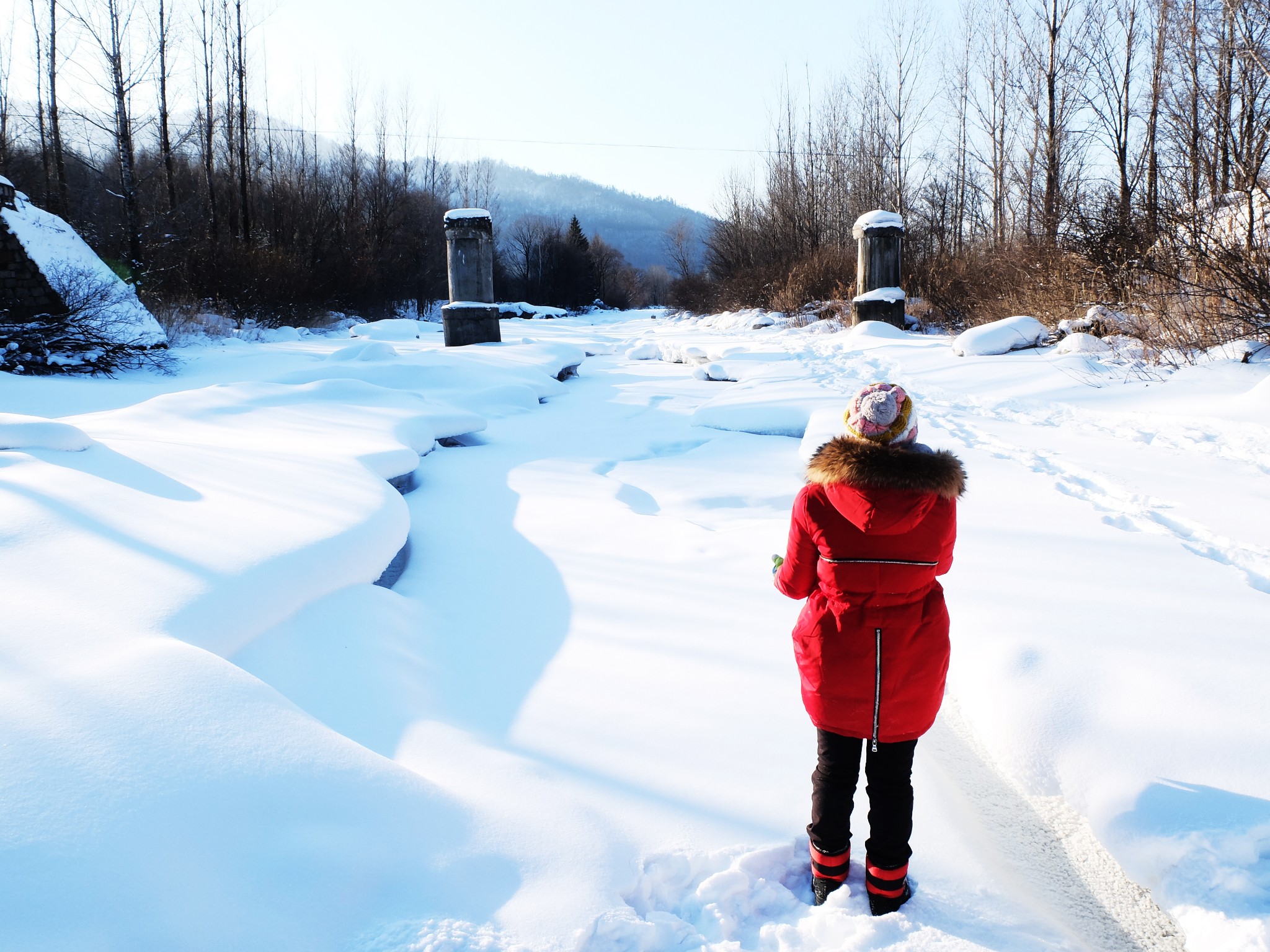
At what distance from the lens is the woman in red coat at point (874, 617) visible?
4.92ft

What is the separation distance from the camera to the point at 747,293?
22953mm

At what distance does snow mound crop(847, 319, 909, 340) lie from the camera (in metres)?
12.0

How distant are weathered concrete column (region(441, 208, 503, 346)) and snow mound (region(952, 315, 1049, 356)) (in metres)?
7.14

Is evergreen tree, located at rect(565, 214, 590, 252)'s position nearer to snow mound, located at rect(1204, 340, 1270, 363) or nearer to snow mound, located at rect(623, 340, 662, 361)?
snow mound, located at rect(623, 340, 662, 361)

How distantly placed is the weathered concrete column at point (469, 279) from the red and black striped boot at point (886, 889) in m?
12.0

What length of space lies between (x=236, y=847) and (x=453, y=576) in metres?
2.10

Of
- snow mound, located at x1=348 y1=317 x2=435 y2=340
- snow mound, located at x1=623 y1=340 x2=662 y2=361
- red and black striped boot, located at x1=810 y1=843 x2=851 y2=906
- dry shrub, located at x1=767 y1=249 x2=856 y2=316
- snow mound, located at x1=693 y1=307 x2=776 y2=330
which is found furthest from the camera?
dry shrub, located at x1=767 y1=249 x2=856 y2=316

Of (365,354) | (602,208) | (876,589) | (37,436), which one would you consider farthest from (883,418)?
(602,208)

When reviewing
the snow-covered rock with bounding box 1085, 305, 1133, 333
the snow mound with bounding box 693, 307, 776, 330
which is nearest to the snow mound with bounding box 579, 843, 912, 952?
the snow-covered rock with bounding box 1085, 305, 1133, 333

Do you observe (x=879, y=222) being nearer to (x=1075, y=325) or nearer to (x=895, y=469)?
(x=1075, y=325)

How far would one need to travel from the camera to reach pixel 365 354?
9.43 m

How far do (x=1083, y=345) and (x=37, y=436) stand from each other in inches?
342

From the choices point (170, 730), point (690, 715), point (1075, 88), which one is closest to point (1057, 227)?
point (1075, 88)

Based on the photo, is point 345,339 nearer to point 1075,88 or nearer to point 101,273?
point 101,273
